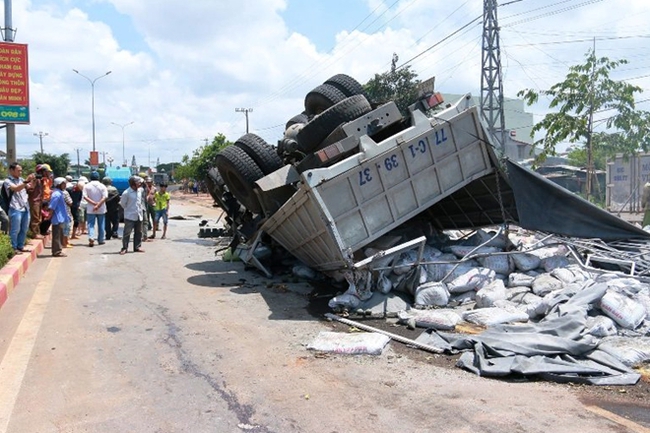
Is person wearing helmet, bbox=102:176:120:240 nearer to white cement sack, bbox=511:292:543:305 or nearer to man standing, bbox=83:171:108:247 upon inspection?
man standing, bbox=83:171:108:247

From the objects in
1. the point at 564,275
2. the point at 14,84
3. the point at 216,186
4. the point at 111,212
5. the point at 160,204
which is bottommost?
the point at 564,275

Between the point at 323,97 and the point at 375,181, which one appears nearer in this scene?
the point at 375,181

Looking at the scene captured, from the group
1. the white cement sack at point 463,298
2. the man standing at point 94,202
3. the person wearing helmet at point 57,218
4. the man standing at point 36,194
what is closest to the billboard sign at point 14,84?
the man standing at point 94,202

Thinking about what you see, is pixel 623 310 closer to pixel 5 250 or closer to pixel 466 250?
pixel 466 250

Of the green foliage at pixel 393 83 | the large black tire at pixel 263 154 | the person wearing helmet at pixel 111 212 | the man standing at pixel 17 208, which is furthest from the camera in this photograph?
the green foliage at pixel 393 83

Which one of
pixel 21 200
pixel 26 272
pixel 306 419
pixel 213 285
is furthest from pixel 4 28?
pixel 306 419

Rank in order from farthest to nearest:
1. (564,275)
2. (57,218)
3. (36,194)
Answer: (36,194) < (57,218) < (564,275)

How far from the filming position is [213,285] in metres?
8.34

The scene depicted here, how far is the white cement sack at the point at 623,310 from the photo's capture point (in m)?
5.52

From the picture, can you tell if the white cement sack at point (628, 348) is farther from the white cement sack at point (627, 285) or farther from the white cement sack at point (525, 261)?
the white cement sack at point (525, 261)

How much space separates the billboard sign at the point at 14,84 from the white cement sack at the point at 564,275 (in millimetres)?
18070

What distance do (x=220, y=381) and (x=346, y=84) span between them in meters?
6.26

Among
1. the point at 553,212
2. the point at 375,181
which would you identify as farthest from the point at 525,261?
the point at 375,181

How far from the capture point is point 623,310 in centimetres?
559
